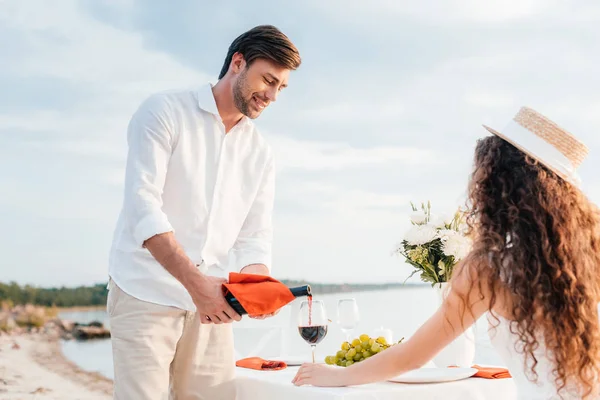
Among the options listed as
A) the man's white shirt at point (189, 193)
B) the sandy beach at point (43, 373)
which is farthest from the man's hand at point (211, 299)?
the sandy beach at point (43, 373)

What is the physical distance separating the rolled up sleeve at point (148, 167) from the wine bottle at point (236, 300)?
0.25 m

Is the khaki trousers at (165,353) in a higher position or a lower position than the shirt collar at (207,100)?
lower

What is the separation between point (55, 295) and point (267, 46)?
21.7 ft

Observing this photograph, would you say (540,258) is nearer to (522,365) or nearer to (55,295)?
(522,365)

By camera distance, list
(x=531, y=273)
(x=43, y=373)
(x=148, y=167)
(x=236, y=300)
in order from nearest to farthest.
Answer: (x=531, y=273) < (x=236, y=300) < (x=148, y=167) < (x=43, y=373)

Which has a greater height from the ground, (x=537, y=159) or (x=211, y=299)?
(x=537, y=159)

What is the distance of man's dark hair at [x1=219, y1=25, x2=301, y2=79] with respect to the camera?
2154mm

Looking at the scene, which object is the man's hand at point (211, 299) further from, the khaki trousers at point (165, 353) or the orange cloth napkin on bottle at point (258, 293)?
the khaki trousers at point (165, 353)

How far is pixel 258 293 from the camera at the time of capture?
1814 mm

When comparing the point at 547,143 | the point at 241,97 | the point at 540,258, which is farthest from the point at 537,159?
the point at 241,97

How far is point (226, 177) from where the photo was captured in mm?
2141

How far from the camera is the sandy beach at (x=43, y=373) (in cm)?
830

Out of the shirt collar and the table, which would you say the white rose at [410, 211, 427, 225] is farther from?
the shirt collar

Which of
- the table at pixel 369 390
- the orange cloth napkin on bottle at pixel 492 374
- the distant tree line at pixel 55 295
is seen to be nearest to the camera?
the table at pixel 369 390
